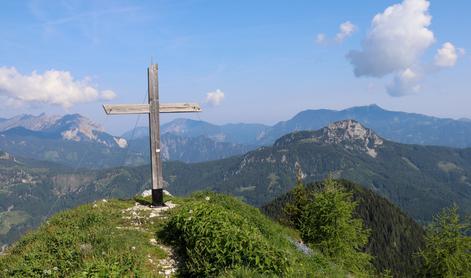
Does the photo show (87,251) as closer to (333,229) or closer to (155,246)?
(155,246)

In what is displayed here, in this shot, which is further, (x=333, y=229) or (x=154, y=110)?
(x=333, y=229)

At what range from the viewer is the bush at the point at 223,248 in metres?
11.5

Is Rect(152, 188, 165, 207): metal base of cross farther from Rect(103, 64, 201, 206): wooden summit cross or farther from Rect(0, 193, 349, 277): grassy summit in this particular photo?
Rect(0, 193, 349, 277): grassy summit

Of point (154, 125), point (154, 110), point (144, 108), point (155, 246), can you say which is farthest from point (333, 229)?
point (155, 246)

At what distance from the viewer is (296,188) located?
46.5m

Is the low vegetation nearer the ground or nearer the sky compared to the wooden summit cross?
nearer the ground

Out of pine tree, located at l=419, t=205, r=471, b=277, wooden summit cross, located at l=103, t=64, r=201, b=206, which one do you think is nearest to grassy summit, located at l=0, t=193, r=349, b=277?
wooden summit cross, located at l=103, t=64, r=201, b=206

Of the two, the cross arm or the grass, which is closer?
the grass

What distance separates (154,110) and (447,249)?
3559cm

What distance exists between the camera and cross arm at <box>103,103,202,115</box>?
21.1m

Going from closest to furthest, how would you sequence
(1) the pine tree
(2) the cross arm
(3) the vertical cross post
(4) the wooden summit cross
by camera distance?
1. (2) the cross arm
2. (4) the wooden summit cross
3. (3) the vertical cross post
4. (1) the pine tree

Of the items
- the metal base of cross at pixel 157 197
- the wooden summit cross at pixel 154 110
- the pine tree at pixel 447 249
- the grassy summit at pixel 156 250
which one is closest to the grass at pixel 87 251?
the grassy summit at pixel 156 250

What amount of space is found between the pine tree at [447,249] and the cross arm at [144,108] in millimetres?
32667

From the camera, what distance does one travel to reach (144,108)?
21781 mm
